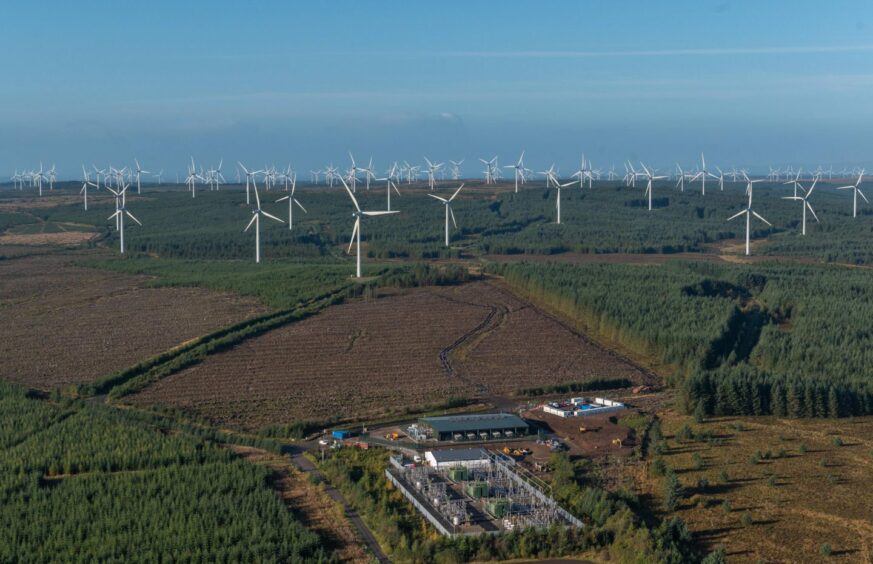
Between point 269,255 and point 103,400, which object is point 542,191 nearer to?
point 269,255

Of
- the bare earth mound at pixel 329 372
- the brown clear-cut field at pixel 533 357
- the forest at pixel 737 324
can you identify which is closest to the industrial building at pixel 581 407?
the forest at pixel 737 324

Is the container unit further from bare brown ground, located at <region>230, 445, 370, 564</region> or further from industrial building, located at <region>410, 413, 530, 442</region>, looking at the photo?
industrial building, located at <region>410, 413, 530, 442</region>

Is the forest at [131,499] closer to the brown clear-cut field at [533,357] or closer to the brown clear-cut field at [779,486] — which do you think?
the brown clear-cut field at [779,486]

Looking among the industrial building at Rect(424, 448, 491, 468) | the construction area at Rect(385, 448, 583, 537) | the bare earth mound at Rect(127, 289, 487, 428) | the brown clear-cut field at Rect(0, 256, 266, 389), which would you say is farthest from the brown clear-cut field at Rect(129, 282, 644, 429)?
the construction area at Rect(385, 448, 583, 537)

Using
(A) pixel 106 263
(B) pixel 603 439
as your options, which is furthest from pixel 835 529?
(A) pixel 106 263

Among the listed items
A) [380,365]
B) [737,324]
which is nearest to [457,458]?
[380,365]

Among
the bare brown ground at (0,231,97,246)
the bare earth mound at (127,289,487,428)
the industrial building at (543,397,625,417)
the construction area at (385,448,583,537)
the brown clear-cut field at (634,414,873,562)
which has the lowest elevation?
the brown clear-cut field at (634,414,873,562)

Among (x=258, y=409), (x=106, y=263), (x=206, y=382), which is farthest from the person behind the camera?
(x=106, y=263)
